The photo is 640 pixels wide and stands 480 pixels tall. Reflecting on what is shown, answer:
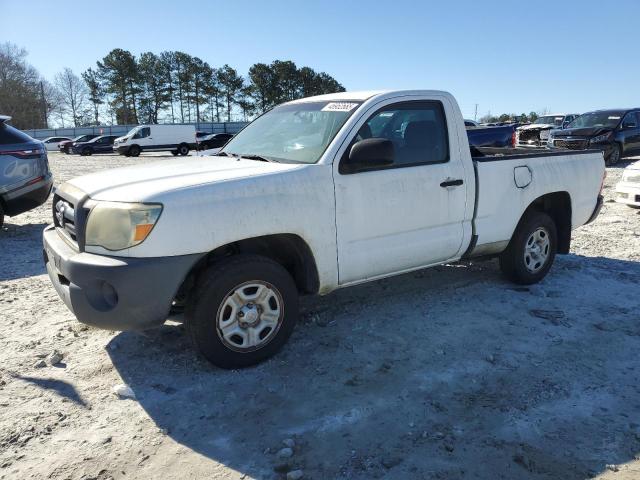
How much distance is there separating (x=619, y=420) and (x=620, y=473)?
1.68ft

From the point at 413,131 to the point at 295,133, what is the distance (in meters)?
0.99

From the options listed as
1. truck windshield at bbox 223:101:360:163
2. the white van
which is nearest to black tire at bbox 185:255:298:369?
truck windshield at bbox 223:101:360:163

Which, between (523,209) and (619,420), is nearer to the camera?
(619,420)

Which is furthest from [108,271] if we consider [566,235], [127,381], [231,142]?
[566,235]

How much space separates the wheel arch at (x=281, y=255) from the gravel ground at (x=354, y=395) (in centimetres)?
52

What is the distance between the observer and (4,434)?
113 inches

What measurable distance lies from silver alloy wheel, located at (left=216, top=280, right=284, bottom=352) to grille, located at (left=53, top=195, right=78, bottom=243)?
3.57ft

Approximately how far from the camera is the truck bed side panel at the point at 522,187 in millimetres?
4641

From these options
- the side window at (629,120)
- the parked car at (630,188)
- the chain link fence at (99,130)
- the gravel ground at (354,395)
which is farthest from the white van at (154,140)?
the gravel ground at (354,395)

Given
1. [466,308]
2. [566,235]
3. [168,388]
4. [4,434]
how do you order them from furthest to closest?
[566,235], [466,308], [168,388], [4,434]

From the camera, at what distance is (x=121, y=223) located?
307 cm

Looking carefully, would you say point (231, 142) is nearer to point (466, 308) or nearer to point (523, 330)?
point (466, 308)

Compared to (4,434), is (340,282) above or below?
above

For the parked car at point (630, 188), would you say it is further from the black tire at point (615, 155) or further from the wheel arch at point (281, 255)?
the black tire at point (615, 155)
